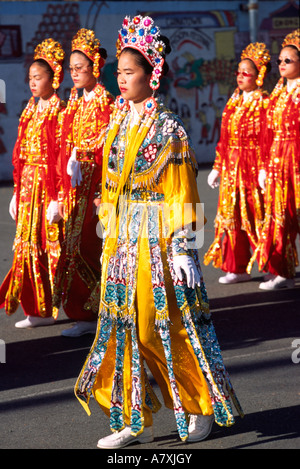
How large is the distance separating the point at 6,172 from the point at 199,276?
43.7 feet

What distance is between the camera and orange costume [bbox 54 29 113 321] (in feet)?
21.1

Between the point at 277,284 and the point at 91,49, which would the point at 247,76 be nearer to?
the point at 277,284

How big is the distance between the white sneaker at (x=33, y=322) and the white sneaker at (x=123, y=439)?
2540mm

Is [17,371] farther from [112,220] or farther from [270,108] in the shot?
[270,108]

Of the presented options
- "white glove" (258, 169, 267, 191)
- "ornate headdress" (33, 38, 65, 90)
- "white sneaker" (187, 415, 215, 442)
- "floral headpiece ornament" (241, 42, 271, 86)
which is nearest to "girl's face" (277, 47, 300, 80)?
"floral headpiece ornament" (241, 42, 271, 86)

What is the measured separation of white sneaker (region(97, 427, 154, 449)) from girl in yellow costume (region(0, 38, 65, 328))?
94.3 inches

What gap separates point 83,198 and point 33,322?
1079 mm

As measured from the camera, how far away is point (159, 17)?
1847 cm

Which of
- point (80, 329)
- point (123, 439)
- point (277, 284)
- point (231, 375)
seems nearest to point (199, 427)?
point (123, 439)

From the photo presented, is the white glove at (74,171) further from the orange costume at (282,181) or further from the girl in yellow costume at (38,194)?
the orange costume at (282,181)

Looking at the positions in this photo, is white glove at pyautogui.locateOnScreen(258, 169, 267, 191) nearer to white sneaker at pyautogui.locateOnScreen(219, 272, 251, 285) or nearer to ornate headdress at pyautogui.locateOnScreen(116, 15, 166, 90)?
white sneaker at pyautogui.locateOnScreen(219, 272, 251, 285)

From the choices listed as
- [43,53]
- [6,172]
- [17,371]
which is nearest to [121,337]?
[17,371]
